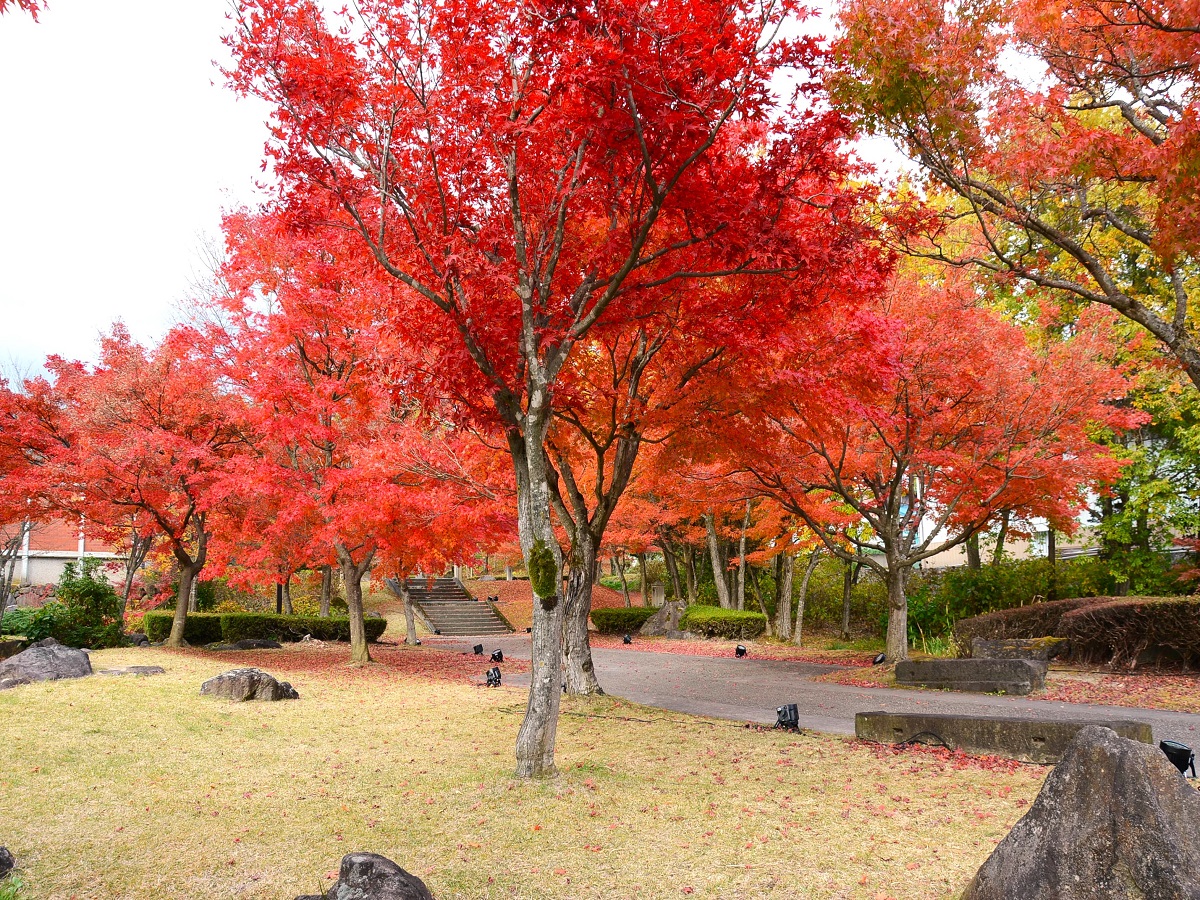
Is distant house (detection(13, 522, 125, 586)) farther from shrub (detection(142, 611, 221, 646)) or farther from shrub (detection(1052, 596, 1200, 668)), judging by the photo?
shrub (detection(1052, 596, 1200, 668))

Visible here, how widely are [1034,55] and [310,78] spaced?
6951 mm

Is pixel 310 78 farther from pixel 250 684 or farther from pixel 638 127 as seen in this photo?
pixel 250 684

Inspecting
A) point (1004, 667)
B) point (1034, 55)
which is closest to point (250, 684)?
point (1004, 667)

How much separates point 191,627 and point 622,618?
44.4 ft

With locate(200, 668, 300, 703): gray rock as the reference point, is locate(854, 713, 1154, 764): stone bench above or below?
above

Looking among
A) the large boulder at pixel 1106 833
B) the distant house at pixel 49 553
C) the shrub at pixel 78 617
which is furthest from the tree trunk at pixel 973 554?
the distant house at pixel 49 553

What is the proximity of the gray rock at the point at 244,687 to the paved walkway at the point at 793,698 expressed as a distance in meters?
4.56

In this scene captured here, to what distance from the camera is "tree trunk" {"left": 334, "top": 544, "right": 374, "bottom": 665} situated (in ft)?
48.3

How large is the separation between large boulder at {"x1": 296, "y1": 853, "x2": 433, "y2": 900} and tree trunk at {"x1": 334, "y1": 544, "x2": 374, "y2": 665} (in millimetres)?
11839

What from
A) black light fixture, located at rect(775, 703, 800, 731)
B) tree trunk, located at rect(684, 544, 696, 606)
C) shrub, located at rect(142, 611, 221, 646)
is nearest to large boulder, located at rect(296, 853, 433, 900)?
black light fixture, located at rect(775, 703, 800, 731)

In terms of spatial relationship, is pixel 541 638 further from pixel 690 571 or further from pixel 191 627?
pixel 690 571

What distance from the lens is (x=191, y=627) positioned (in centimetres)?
1886

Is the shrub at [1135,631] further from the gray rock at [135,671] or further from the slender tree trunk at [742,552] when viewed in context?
the gray rock at [135,671]

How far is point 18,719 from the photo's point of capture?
7742 millimetres
